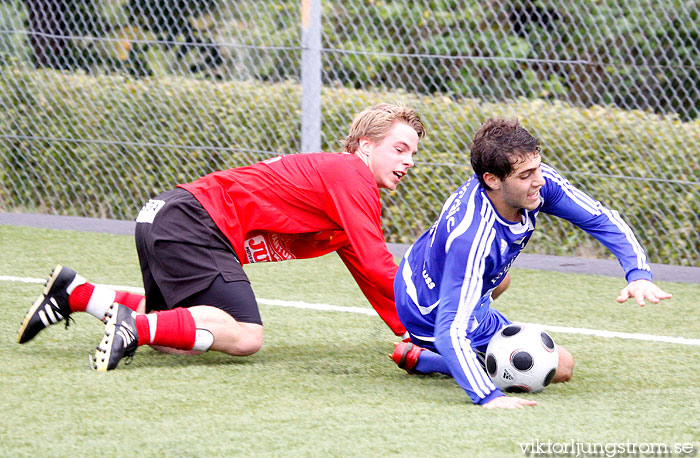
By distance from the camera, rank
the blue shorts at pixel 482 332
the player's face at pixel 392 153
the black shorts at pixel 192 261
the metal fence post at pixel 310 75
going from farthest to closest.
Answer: the metal fence post at pixel 310 75, the player's face at pixel 392 153, the black shorts at pixel 192 261, the blue shorts at pixel 482 332

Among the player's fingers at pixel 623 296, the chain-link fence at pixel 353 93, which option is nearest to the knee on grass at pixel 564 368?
the player's fingers at pixel 623 296

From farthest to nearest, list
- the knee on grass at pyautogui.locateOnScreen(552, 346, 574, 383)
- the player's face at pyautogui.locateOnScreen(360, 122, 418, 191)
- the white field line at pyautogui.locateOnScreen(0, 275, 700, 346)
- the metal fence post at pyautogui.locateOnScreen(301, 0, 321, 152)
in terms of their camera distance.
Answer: the metal fence post at pyautogui.locateOnScreen(301, 0, 321, 152), the white field line at pyautogui.locateOnScreen(0, 275, 700, 346), the player's face at pyautogui.locateOnScreen(360, 122, 418, 191), the knee on grass at pyautogui.locateOnScreen(552, 346, 574, 383)

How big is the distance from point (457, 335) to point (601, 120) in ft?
12.5

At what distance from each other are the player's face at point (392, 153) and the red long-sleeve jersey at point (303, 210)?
2.9 inches

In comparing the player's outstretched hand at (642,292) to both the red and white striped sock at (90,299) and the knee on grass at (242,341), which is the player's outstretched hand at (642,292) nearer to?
the knee on grass at (242,341)

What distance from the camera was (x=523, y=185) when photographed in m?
3.50

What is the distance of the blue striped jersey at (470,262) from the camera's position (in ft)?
11.3

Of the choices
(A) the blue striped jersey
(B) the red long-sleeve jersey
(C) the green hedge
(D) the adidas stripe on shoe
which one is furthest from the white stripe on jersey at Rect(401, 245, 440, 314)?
(C) the green hedge

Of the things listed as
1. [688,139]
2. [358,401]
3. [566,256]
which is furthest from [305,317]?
[688,139]

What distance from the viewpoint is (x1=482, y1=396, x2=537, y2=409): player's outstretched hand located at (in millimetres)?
3385

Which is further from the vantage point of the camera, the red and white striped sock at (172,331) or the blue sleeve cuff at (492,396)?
the red and white striped sock at (172,331)

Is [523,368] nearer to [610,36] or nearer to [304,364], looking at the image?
[304,364]

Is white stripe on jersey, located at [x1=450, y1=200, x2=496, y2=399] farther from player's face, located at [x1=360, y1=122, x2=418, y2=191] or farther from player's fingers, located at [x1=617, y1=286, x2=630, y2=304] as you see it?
player's face, located at [x1=360, y1=122, x2=418, y2=191]

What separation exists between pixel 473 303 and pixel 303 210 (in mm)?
987
